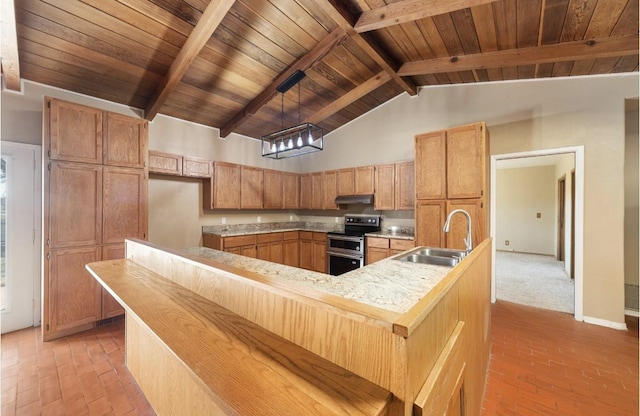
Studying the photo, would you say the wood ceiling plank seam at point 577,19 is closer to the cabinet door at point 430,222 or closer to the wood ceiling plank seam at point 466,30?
the wood ceiling plank seam at point 466,30

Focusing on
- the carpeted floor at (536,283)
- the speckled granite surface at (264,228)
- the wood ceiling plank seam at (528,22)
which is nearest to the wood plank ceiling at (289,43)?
the wood ceiling plank seam at (528,22)

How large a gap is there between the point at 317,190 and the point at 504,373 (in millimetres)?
4026

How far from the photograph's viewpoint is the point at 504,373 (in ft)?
7.06

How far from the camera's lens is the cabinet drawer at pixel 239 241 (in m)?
4.16

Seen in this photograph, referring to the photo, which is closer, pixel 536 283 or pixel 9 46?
pixel 9 46

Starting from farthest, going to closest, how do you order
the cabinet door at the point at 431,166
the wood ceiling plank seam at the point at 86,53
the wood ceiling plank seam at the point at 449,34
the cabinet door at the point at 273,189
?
1. the cabinet door at the point at 273,189
2. the cabinet door at the point at 431,166
3. the wood ceiling plank seam at the point at 449,34
4. the wood ceiling plank seam at the point at 86,53

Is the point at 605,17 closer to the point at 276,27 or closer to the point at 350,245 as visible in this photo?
the point at 276,27

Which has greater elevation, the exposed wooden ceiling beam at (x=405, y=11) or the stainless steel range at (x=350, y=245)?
the exposed wooden ceiling beam at (x=405, y=11)

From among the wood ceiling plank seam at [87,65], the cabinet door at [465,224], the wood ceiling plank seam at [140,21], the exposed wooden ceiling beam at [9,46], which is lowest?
the cabinet door at [465,224]

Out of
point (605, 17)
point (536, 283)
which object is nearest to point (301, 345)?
point (605, 17)

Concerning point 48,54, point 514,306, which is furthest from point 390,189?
point 48,54

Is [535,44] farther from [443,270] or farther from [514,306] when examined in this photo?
[514,306]

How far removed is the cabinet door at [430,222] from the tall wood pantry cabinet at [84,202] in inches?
144

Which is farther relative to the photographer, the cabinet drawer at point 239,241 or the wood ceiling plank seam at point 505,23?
the cabinet drawer at point 239,241
